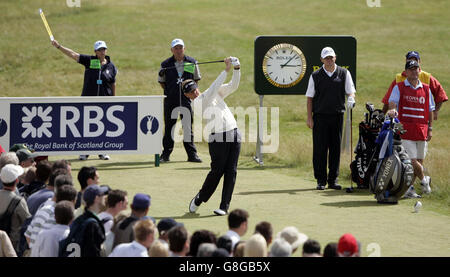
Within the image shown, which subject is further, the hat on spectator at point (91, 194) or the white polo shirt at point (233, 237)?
the hat on spectator at point (91, 194)

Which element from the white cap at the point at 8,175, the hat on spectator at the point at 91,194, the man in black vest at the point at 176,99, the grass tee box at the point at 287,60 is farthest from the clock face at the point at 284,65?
the hat on spectator at the point at 91,194

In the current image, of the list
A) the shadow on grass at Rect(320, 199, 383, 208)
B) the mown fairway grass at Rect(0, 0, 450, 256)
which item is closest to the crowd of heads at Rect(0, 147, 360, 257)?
the mown fairway grass at Rect(0, 0, 450, 256)

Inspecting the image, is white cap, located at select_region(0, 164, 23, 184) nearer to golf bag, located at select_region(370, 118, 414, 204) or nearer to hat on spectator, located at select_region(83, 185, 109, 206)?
hat on spectator, located at select_region(83, 185, 109, 206)

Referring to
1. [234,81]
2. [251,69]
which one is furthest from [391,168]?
[251,69]

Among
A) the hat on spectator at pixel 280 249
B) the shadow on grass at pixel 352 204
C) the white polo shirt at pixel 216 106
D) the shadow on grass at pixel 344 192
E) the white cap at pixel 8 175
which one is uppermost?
the white polo shirt at pixel 216 106

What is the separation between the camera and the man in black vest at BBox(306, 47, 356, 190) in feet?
46.2

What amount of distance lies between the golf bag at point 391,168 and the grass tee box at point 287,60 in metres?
4.07

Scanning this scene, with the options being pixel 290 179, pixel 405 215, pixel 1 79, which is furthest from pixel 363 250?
pixel 1 79

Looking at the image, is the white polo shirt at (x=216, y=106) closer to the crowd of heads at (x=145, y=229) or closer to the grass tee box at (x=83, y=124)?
the crowd of heads at (x=145, y=229)

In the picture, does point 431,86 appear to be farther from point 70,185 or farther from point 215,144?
point 70,185

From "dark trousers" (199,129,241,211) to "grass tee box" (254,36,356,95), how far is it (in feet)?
17.3

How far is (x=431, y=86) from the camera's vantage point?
Answer: 46.4 ft

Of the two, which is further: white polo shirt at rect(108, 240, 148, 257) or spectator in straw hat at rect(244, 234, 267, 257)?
white polo shirt at rect(108, 240, 148, 257)

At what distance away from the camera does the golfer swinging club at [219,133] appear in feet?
38.3
